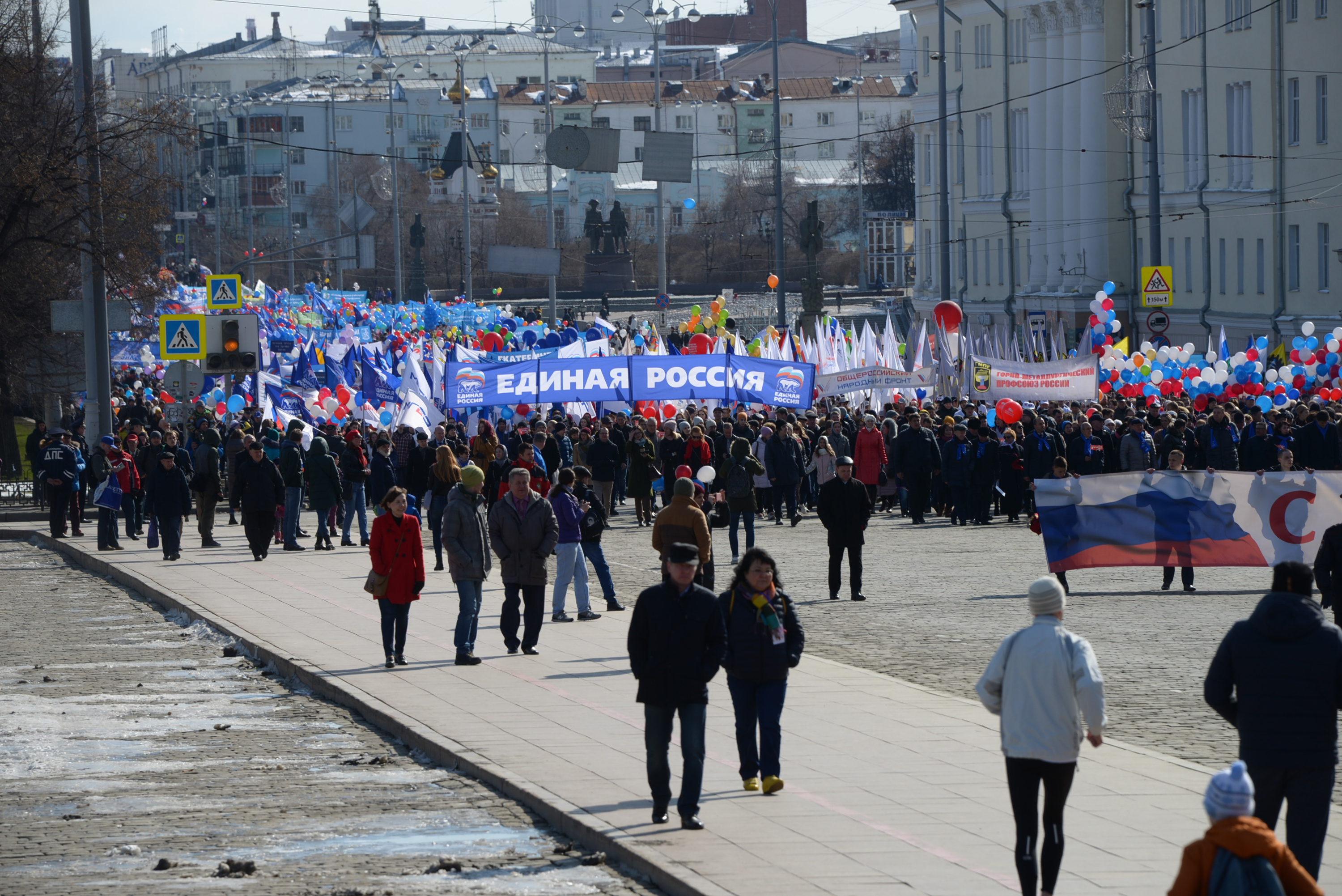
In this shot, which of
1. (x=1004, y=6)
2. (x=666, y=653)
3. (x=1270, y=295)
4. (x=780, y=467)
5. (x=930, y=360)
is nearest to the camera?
(x=666, y=653)

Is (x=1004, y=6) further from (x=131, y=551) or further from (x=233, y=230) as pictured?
(x=233, y=230)

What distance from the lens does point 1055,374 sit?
1337 inches

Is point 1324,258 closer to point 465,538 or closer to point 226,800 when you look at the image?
point 465,538

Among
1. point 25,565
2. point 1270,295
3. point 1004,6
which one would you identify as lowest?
point 25,565

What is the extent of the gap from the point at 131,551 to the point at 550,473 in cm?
635

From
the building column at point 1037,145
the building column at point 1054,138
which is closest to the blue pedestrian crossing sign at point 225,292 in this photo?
the building column at point 1054,138

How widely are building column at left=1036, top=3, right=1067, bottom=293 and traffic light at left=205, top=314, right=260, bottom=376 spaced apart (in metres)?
46.7

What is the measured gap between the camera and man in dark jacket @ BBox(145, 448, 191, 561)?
2348 centimetres

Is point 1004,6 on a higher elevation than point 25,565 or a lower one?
higher

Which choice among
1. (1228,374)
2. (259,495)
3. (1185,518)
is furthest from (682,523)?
(1228,374)

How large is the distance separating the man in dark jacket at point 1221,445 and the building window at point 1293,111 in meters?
29.0

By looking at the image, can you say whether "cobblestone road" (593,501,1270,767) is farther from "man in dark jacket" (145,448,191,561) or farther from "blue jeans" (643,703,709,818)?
"man in dark jacket" (145,448,191,561)

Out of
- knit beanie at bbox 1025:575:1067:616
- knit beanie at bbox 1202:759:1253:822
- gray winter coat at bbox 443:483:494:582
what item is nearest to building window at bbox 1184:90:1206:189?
gray winter coat at bbox 443:483:494:582

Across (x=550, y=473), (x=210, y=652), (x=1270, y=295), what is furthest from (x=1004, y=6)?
(x=210, y=652)
